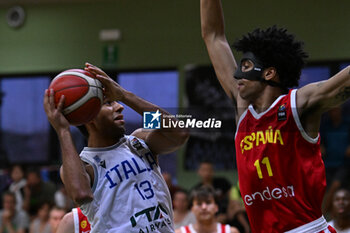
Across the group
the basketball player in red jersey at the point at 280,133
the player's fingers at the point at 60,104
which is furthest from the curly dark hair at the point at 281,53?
the player's fingers at the point at 60,104

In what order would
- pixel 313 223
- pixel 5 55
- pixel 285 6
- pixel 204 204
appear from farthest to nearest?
1. pixel 5 55
2. pixel 285 6
3. pixel 204 204
4. pixel 313 223

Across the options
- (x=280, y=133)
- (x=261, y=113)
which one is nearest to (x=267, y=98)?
(x=261, y=113)

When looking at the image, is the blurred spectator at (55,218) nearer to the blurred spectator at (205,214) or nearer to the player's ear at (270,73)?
the blurred spectator at (205,214)

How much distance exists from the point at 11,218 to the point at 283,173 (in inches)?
272

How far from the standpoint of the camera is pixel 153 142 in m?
4.20

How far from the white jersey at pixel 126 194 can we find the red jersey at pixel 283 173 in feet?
2.01

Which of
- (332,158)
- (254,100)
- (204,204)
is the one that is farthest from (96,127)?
(332,158)

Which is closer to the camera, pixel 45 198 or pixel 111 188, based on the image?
pixel 111 188

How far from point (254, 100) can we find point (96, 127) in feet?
3.58

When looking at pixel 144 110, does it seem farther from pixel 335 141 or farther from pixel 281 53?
pixel 335 141

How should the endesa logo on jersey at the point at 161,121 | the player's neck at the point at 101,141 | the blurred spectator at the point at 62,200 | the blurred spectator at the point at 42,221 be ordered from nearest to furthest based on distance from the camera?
the endesa logo on jersey at the point at 161,121
the player's neck at the point at 101,141
the blurred spectator at the point at 42,221
the blurred spectator at the point at 62,200

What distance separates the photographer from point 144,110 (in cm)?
401

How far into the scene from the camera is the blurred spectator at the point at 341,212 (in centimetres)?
661

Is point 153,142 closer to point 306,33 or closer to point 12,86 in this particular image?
point 306,33
